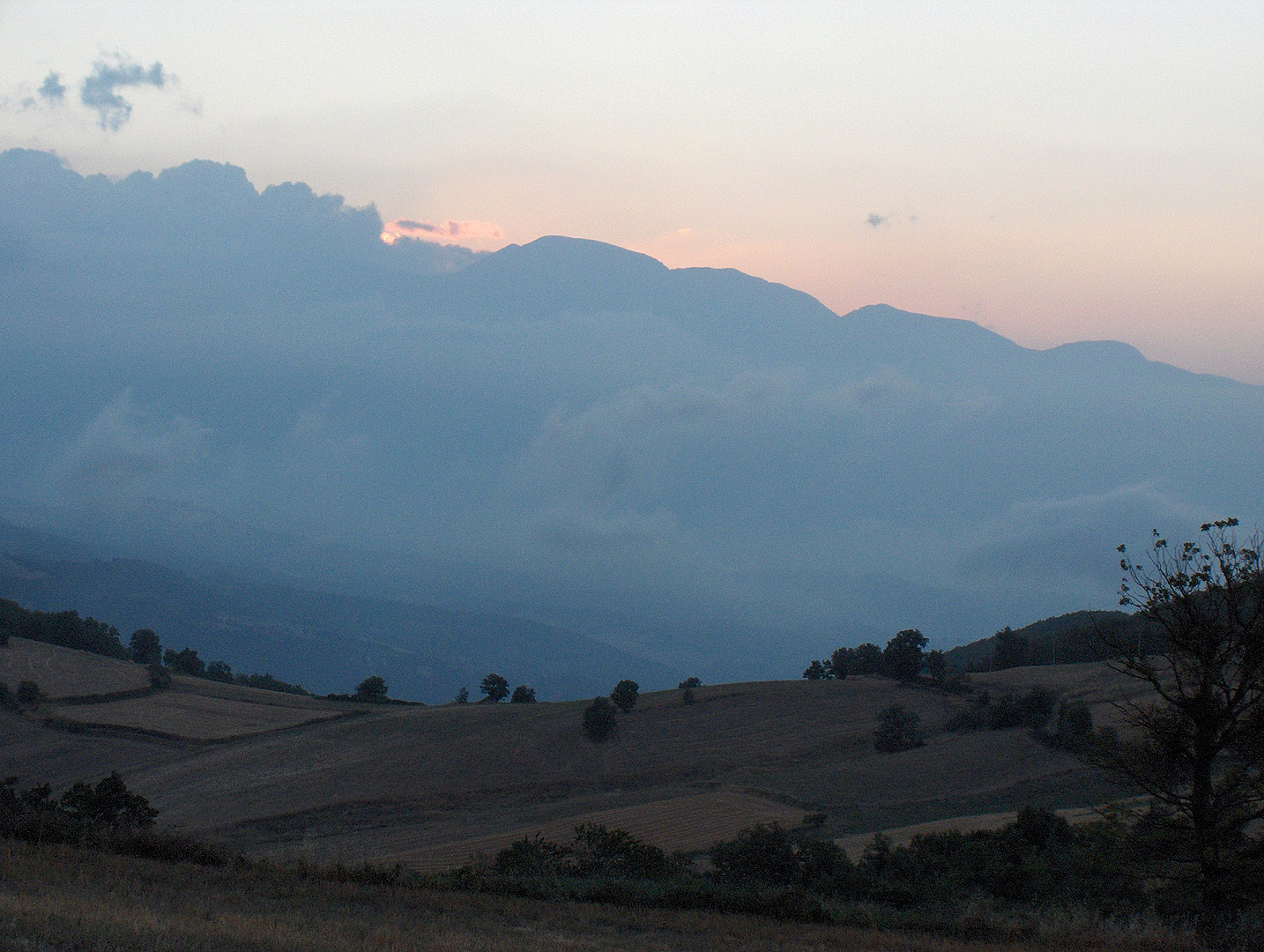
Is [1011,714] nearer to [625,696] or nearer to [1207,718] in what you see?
[625,696]

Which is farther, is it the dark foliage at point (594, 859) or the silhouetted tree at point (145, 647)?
the silhouetted tree at point (145, 647)

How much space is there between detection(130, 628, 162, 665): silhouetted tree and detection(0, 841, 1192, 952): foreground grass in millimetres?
100925

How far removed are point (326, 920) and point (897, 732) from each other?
163 feet

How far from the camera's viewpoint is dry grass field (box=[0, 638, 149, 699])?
73.7 m

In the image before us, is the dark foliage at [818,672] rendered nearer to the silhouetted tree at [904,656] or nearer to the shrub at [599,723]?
the silhouetted tree at [904,656]

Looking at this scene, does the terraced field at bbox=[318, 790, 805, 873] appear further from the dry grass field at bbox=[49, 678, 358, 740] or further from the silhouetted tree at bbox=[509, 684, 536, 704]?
the silhouetted tree at bbox=[509, 684, 536, 704]

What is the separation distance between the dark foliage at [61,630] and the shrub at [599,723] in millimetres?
61612

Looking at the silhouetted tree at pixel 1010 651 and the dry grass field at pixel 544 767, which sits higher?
the silhouetted tree at pixel 1010 651

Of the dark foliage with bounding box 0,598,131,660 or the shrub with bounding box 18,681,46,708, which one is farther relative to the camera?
the dark foliage with bounding box 0,598,131,660

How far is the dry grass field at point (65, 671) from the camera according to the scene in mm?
73688

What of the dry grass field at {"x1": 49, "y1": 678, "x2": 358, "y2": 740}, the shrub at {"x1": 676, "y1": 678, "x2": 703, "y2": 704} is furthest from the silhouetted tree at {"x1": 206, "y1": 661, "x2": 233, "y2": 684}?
the shrub at {"x1": 676, "y1": 678, "x2": 703, "y2": 704}

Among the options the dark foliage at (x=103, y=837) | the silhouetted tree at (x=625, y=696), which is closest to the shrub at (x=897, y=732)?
the silhouetted tree at (x=625, y=696)

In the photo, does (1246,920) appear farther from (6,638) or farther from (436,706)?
(6,638)

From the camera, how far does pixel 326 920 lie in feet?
40.3
